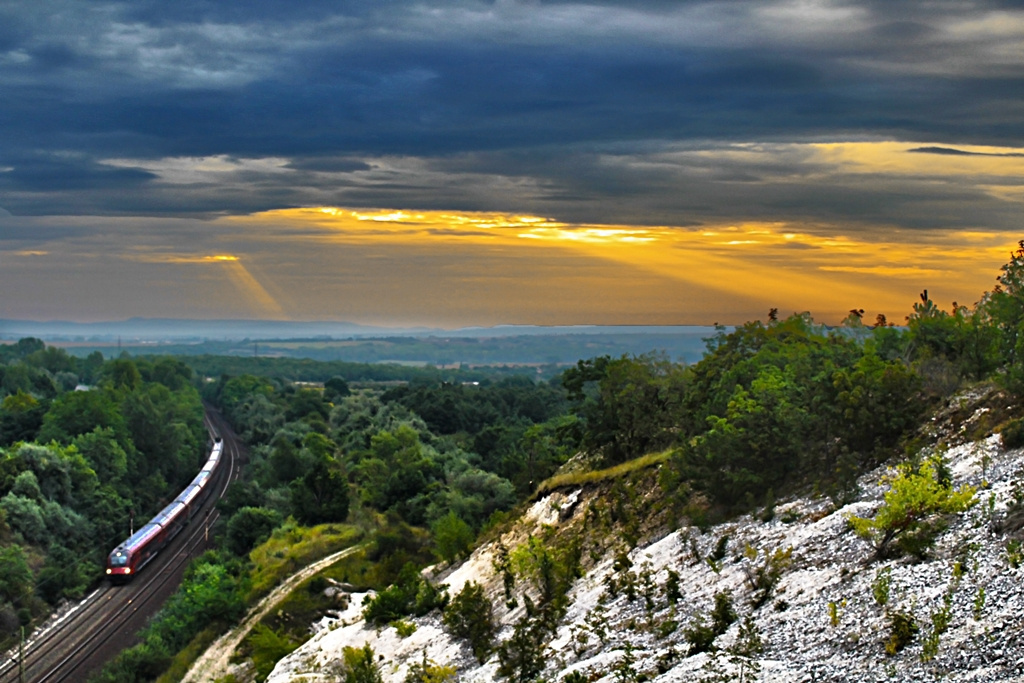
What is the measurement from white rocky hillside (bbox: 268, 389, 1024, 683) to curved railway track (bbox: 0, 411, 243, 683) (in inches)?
1064

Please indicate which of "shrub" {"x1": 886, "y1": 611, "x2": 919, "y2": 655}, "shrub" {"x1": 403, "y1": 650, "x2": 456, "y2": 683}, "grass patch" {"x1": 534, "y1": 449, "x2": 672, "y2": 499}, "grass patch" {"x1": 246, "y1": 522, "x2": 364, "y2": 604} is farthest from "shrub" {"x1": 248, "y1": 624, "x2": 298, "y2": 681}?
"shrub" {"x1": 886, "y1": 611, "x2": 919, "y2": 655}

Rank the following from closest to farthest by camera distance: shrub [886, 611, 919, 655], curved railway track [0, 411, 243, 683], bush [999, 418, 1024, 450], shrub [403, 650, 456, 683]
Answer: shrub [886, 611, 919, 655] → bush [999, 418, 1024, 450] → shrub [403, 650, 456, 683] → curved railway track [0, 411, 243, 683]

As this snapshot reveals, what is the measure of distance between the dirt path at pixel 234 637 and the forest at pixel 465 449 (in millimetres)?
1898

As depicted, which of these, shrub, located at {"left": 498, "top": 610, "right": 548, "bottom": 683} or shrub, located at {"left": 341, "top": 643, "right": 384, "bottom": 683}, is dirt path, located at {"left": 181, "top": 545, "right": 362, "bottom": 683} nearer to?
shrub, located at {"left": 341, "top": 643, "right": 384, "bottom": 683}

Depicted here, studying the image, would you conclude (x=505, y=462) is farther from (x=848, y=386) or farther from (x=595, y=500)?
(x=848, y=386)

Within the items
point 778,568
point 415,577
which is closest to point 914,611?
point 778,568

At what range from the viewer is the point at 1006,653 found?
1590cm

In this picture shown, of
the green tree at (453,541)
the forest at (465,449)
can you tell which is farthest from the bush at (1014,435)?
the green tree at (453,541)

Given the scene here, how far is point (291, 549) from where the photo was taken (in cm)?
6000

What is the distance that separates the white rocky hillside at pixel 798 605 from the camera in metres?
17.2

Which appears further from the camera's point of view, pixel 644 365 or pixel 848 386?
pixel 644 365

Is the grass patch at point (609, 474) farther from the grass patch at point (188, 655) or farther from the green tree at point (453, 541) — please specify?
the grass patch at point (188, 655)

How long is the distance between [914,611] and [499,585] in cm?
1749

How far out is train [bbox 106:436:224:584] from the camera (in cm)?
6838
